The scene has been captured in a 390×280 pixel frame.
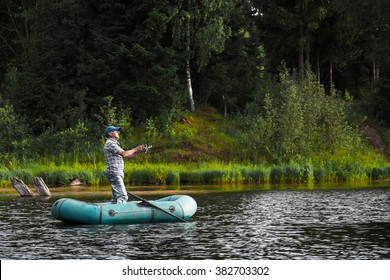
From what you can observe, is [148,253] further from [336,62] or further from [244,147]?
[336,62]

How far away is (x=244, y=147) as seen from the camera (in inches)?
1722

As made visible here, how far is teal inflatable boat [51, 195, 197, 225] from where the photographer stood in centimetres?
2158

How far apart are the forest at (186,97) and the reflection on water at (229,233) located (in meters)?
11.0

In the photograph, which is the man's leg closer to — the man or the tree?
the man

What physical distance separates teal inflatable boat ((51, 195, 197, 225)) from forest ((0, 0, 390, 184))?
14.2 meters

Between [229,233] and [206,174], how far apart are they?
16.7 m

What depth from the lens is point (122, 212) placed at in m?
21.8

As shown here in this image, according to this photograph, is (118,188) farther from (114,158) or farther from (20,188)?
(20,188)

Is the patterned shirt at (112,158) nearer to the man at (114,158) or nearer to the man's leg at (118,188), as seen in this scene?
the man at (114,158)

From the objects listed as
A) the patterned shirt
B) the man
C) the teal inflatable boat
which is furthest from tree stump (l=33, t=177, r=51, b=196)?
the patterned shirt

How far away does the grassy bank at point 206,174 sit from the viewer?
36.1 metres

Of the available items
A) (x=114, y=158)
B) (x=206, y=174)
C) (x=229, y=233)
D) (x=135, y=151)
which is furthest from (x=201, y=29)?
(x=229, y=233)

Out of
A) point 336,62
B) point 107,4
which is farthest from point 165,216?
point 336,62

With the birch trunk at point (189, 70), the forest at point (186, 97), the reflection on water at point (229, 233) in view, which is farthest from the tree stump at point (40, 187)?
the birch trunk at point (189, 70)
